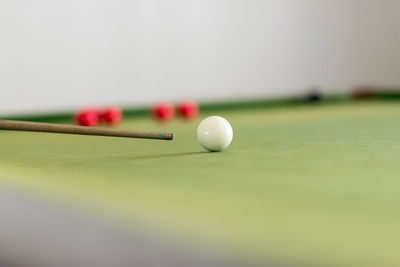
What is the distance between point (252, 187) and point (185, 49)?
4.96 meters

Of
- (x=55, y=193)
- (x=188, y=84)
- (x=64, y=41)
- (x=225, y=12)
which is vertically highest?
(x=225, y=12)

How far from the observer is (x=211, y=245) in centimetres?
113

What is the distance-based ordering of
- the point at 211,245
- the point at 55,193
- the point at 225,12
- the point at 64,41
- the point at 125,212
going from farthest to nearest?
the point at 225,12, the point at 64,41, the point at 55,193, the point at 125,212, the point at 211,245

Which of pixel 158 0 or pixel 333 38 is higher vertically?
pixel 333 38

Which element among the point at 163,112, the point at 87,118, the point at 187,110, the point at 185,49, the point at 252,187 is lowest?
the point at 252,187

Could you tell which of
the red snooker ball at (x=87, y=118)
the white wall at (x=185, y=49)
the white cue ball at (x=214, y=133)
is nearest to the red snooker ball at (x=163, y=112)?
the red snooker ball at (x=87, y=118)

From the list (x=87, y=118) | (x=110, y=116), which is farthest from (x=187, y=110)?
(x=87, y=118)

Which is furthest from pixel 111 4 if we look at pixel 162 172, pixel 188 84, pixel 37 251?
pixel 37 251

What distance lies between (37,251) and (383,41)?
300 inches

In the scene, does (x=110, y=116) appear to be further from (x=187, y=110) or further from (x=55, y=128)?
(x=55, y=128)

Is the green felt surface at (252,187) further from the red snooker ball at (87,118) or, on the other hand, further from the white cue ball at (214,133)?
the red snooker ball at (87,118)

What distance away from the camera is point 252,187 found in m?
1.68

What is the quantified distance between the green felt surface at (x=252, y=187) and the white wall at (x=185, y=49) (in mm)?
2410

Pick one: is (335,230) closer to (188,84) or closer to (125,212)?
(125,212)
